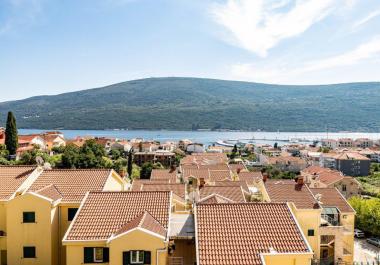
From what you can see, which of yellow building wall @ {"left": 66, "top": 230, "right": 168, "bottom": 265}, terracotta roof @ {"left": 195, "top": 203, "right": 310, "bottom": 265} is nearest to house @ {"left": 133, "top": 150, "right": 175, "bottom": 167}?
terracotta roof @ {"left": 195, "top": 203, "right": 310, "bottom": 265}

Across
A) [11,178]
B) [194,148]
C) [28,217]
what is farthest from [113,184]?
[194,148]

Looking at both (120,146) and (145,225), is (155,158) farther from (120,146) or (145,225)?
(145,225)

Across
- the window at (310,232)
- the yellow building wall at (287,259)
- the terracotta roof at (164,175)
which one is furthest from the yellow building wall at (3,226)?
the terracotta roof at (164,175)

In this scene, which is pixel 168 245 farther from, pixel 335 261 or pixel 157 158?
pixel 157 158

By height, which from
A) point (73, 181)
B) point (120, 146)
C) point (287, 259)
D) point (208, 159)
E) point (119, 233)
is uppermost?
point (73, 181)

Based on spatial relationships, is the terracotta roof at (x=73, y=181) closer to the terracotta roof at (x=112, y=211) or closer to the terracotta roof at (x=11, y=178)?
the terracotta roof at (x=11, y=178)

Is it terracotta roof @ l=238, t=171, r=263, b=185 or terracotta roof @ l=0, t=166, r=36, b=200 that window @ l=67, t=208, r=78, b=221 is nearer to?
terracotta roof @ l=0, t=166, r=36, b=200
